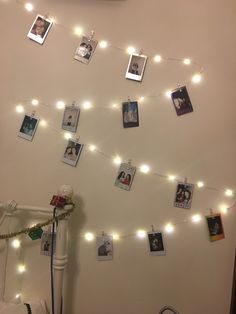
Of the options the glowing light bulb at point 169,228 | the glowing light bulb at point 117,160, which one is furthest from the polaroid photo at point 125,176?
the glowing light bulb at point 169,228

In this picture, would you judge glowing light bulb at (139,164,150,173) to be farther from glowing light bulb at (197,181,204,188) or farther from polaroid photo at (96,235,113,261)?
polaroid photo at (96,235,113,261)

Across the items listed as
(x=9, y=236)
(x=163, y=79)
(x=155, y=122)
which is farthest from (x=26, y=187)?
(x=163, y=79)

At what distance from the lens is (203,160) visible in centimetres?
148

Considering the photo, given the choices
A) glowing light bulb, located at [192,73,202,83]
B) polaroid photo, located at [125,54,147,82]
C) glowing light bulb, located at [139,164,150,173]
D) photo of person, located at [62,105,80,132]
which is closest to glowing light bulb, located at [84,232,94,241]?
glowing light bulb, located at [139,164,150,173]

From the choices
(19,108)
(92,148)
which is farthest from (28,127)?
(92,148)

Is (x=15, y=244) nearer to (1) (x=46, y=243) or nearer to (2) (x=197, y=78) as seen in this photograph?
(1) (x=46, y=243)

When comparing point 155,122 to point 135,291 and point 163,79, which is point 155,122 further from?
point 135,291

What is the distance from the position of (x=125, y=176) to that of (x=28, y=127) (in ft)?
1.85

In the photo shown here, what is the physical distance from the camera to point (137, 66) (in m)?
1.51

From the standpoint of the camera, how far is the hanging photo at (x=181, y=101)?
4.88ft

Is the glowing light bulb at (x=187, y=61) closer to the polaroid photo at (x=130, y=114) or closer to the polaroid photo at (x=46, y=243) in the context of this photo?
the polaroid photo at (x=130, y=114)

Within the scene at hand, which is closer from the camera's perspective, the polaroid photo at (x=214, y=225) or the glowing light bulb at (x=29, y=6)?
the polaroid photo at (x=214, y=225)

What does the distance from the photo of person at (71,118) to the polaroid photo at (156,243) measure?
2.18 feet

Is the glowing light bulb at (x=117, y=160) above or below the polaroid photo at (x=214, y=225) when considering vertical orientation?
above
